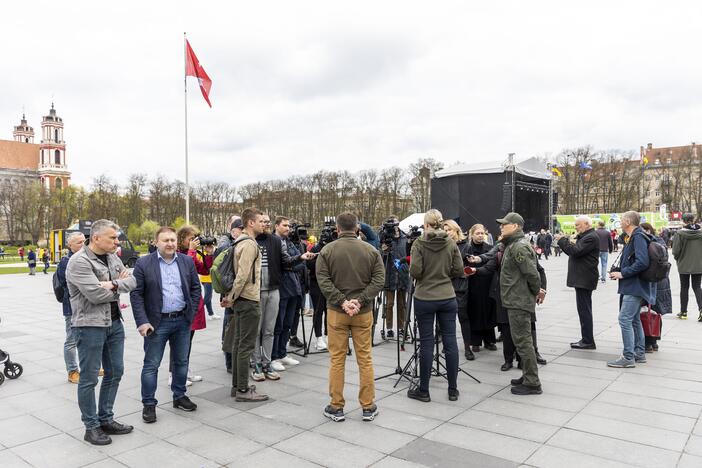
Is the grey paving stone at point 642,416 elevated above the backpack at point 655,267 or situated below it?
below

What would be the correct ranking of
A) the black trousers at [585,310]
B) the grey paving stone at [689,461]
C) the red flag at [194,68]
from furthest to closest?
the red flag at [194,68] < the black trousers at [585,310] < the grey paving stone at [689,461]

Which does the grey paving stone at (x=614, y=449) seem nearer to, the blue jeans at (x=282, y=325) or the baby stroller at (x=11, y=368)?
the blue jeans at (x=282, y=325)

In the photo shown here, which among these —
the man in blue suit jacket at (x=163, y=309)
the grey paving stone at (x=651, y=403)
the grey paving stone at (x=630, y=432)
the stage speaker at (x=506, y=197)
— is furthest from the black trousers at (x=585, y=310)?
the stage speaker at (x=506, y=197)

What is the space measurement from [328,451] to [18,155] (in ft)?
388

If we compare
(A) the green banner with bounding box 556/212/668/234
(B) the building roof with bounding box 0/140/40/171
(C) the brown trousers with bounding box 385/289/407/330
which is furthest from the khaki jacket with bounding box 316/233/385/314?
(B) the building roof with bounding box 0/140/40/171

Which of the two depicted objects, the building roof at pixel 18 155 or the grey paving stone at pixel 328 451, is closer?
the grey paving stone at pixel 328 451

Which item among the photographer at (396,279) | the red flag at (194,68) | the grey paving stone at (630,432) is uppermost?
the red flag at (194,68)

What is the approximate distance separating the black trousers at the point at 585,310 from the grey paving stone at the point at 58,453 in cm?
572

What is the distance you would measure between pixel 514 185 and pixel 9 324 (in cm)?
1478

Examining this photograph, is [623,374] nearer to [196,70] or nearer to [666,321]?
[666,321]

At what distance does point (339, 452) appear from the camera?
3.63 meters

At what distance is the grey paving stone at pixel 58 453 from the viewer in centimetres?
352

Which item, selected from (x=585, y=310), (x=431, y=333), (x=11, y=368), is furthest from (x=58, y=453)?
(x=585, y=310)

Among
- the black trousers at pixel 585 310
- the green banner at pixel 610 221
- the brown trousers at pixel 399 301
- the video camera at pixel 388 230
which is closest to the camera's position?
the video camera at pixel 388 230
